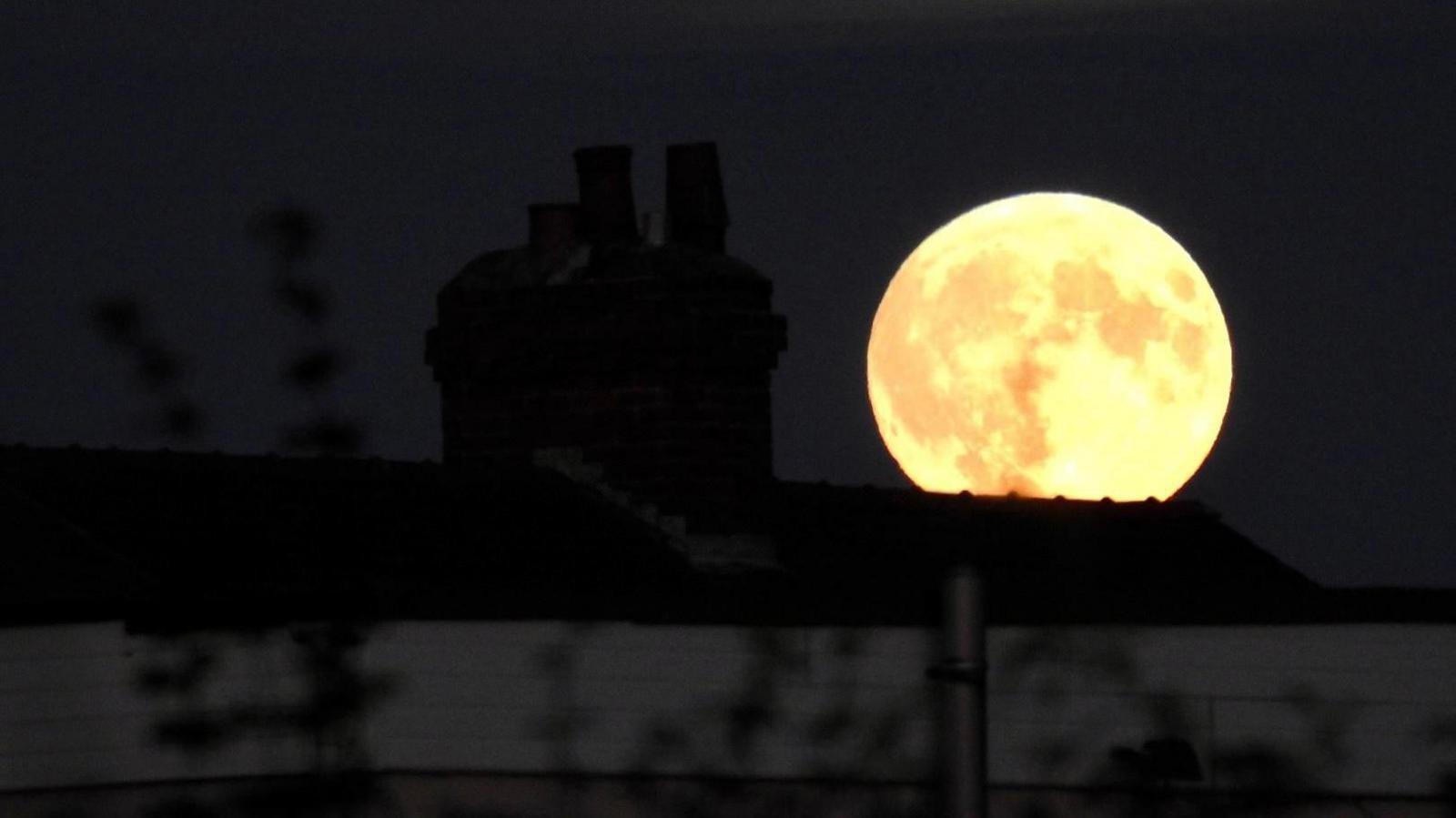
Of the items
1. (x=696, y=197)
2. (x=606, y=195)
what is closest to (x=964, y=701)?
(x=606, y=195)

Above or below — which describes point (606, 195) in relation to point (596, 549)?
above

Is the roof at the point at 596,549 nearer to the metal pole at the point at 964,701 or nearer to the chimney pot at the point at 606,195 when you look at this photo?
the metal pole at the point at 964,701

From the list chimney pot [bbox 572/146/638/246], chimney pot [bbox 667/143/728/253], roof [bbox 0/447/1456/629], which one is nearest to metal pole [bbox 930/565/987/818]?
roof [bbox 0/447/1456/629]

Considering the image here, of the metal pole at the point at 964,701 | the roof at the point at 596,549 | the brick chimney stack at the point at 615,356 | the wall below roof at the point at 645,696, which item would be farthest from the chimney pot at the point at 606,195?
the metal pole at the point at 964,701

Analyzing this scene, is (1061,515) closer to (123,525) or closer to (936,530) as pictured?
(936,530)

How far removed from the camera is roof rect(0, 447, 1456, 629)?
10.0 m

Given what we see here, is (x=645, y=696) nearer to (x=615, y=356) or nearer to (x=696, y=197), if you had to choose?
(x=615, y=356)

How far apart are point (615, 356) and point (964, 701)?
15.9m

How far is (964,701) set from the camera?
4719 millimetres

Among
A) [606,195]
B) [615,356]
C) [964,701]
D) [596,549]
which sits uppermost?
[606,195]

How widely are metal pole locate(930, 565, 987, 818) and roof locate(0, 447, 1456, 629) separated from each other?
127 centimetres

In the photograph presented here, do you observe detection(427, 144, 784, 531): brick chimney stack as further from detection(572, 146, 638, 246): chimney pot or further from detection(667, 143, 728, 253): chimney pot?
detection(667, 143, 728, 253): chimney pot

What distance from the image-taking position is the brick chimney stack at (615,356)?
20359mm

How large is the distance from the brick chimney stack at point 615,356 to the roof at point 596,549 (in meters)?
0.42
